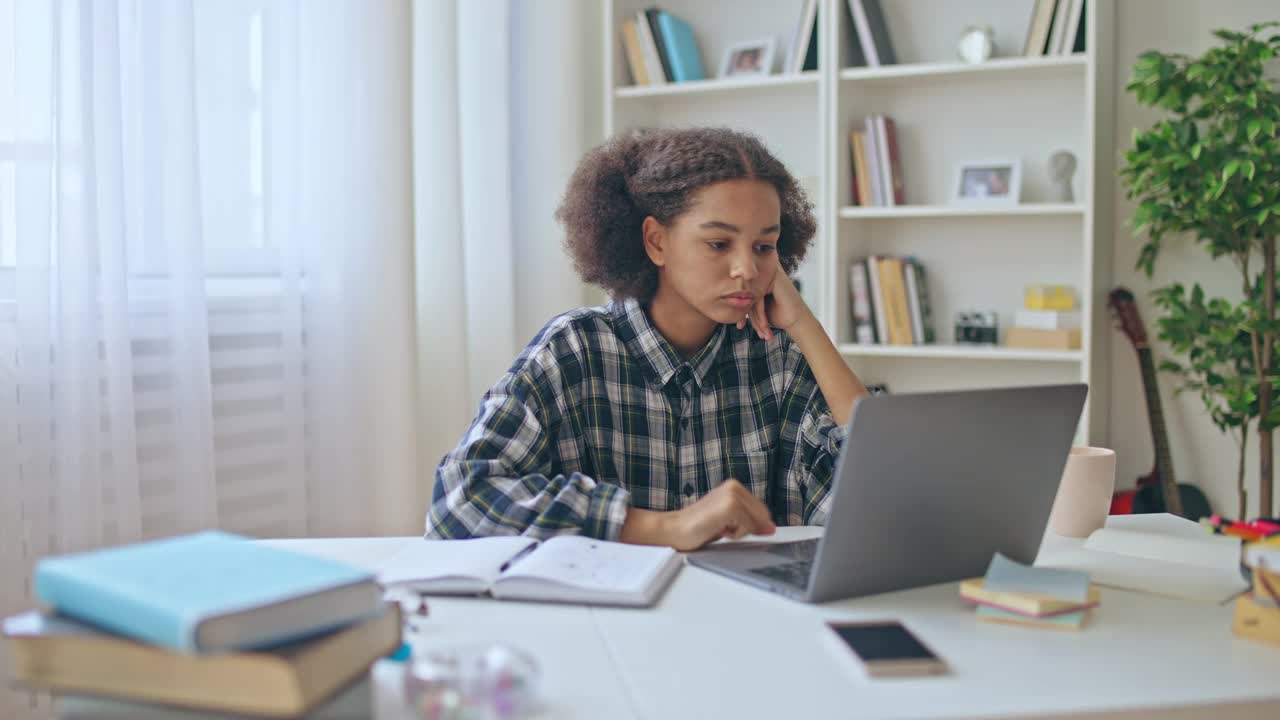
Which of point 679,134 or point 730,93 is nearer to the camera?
point 679,134

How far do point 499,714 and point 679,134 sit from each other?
3.80 feet

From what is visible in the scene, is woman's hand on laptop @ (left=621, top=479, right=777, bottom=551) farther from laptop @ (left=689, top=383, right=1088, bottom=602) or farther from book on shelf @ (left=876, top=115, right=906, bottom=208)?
book on shelf @ (left=876, top=115, right=906, bottom=208)

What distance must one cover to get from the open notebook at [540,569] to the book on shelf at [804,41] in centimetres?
235

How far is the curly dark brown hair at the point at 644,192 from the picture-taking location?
5.67 ft

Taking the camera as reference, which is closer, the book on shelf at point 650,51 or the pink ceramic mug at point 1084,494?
the pink ceramic mug at point 1084,494

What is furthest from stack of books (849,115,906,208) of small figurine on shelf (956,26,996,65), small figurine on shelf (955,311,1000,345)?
small figurine on shelf (955,311,1000,345)

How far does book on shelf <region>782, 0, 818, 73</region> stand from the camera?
3311mm

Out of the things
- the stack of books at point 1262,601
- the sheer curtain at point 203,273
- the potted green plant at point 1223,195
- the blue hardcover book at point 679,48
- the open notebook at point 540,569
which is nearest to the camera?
the stack of books at point 1262,601

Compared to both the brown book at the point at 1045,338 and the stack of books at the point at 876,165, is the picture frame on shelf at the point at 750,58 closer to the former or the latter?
the stack of books at the point at 876,165

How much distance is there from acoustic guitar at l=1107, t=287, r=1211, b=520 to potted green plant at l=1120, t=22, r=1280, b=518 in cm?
13

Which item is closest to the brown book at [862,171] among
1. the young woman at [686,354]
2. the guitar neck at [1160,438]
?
the guitar neck at [1160,438]

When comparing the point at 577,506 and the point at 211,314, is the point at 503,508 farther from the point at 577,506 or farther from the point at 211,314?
the point at 211,314

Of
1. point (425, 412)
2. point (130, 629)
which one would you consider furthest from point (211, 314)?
point (130, 629)

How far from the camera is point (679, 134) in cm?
180
